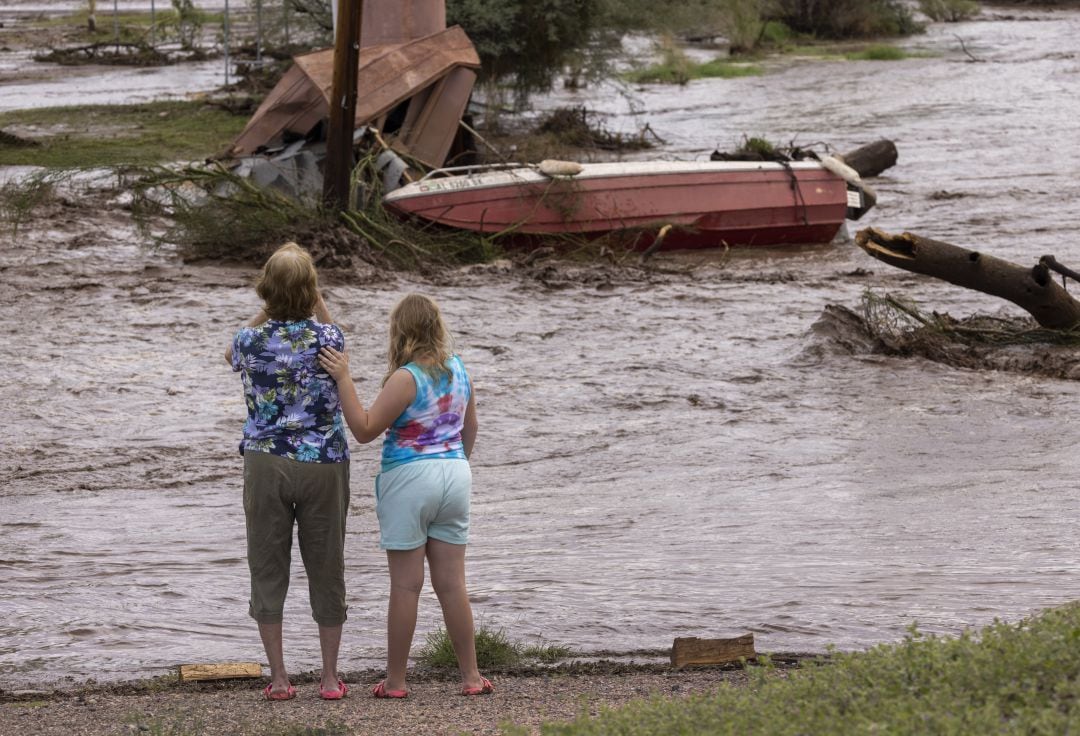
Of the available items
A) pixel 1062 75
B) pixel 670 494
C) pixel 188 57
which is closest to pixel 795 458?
pixel 670 494

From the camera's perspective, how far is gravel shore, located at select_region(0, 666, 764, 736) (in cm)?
490

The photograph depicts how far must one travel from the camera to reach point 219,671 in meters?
5.76

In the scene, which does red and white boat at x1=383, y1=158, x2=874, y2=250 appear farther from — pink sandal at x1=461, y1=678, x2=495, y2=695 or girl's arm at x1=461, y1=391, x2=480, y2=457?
pink sandal at x1=461, y1=678, x2=495, y2=695

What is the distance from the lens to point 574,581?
721 cm

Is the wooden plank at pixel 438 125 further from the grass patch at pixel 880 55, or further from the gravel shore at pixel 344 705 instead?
the grass patch at pixel 880 55

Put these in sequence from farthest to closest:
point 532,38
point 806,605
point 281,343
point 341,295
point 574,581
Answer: point 532,38, point 341,295, point 574,581, point 806,605, point 281,343

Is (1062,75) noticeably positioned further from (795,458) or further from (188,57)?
→ (795,458)

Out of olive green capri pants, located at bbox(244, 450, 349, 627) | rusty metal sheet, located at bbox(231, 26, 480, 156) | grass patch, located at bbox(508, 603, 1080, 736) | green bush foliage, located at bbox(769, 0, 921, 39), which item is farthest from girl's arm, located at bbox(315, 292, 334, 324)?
green bush foliage, located at bbox(769, 0, 921, 39)

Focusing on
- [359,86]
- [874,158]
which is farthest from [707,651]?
[874,158]

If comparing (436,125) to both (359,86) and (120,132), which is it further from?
(120,132)

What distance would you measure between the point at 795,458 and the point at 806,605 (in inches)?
130

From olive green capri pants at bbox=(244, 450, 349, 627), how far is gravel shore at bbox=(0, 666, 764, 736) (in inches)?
14.3

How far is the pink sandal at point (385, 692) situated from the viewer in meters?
5.34

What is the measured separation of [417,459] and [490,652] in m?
1.12
